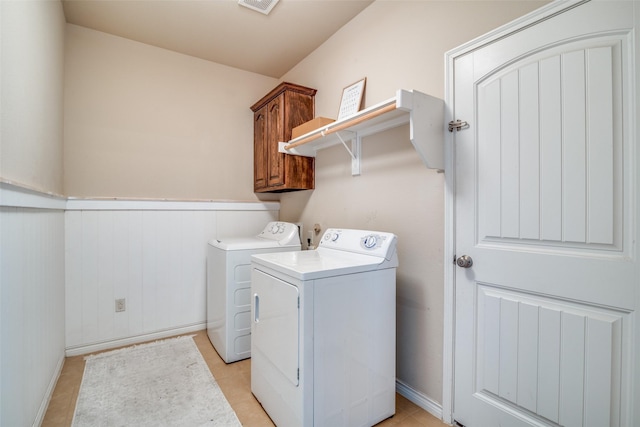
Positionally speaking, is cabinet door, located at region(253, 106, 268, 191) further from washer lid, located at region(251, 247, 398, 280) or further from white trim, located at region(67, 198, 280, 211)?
washer lid, located at region(251, 247, 398, 280)

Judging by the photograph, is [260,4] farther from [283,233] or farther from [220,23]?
[283,233]

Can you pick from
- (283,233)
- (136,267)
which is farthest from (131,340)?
(283,233)

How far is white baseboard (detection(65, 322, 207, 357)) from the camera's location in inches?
92.2

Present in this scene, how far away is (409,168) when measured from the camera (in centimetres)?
180

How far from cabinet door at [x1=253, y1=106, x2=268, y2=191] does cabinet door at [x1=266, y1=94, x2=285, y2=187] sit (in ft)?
0.26

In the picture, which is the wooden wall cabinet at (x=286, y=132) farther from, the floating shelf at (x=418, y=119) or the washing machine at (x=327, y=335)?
the washing machine at (x=327, y=335)

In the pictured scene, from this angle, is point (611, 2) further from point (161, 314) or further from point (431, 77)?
point (161, 314)

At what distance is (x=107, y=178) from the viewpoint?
8.26ft

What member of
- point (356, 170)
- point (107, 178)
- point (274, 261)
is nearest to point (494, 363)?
point (274, 261)

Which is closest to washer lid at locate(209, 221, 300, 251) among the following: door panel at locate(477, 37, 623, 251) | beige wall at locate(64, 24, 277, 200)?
beige wall at locate(64, 24, 277, 200)

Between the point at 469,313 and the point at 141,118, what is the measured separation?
2957mm

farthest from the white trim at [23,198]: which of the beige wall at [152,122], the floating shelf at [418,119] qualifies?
the floating shelf at [418,119]

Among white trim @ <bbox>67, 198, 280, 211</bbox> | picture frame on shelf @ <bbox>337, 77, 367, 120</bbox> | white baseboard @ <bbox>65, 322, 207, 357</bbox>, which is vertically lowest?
white baseboard @ <bbox>65, 322, 207, 357</bbox>

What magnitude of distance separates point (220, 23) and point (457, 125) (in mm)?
2002
